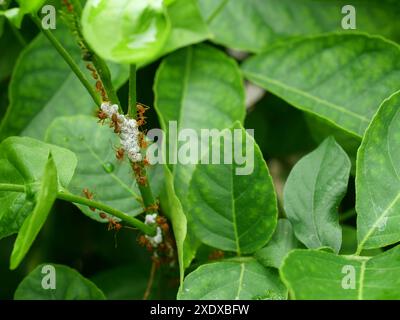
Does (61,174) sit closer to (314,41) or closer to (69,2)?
(69,2)

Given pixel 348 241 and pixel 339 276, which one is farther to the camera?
pixel 348 241

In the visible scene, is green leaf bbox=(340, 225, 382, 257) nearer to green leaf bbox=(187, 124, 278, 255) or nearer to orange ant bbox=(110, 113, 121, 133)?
green leaf bbox=(187, 124, 278, 255)

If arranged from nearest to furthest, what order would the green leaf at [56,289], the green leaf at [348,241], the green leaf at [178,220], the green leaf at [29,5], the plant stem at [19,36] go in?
the green leaf at [29,5], the green leaf at [178,220], the green leaf at [56,289], the green leaf at [348,241], the plant stem at [19,36]

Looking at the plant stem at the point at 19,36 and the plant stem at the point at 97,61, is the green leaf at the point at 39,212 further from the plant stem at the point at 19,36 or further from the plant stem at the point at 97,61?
the plant stem at the point at 19,36

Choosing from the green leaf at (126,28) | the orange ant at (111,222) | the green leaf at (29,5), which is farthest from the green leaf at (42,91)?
the green leaf at (126,28)

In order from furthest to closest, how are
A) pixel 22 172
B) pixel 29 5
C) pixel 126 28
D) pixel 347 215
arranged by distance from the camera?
pixel 347 215, pixel 22 172, pixel 29 5, pixel 126 28

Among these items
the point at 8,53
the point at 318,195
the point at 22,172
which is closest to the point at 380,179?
the point at 318,195

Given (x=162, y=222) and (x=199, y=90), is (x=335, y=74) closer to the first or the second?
(x=199, y=90)
